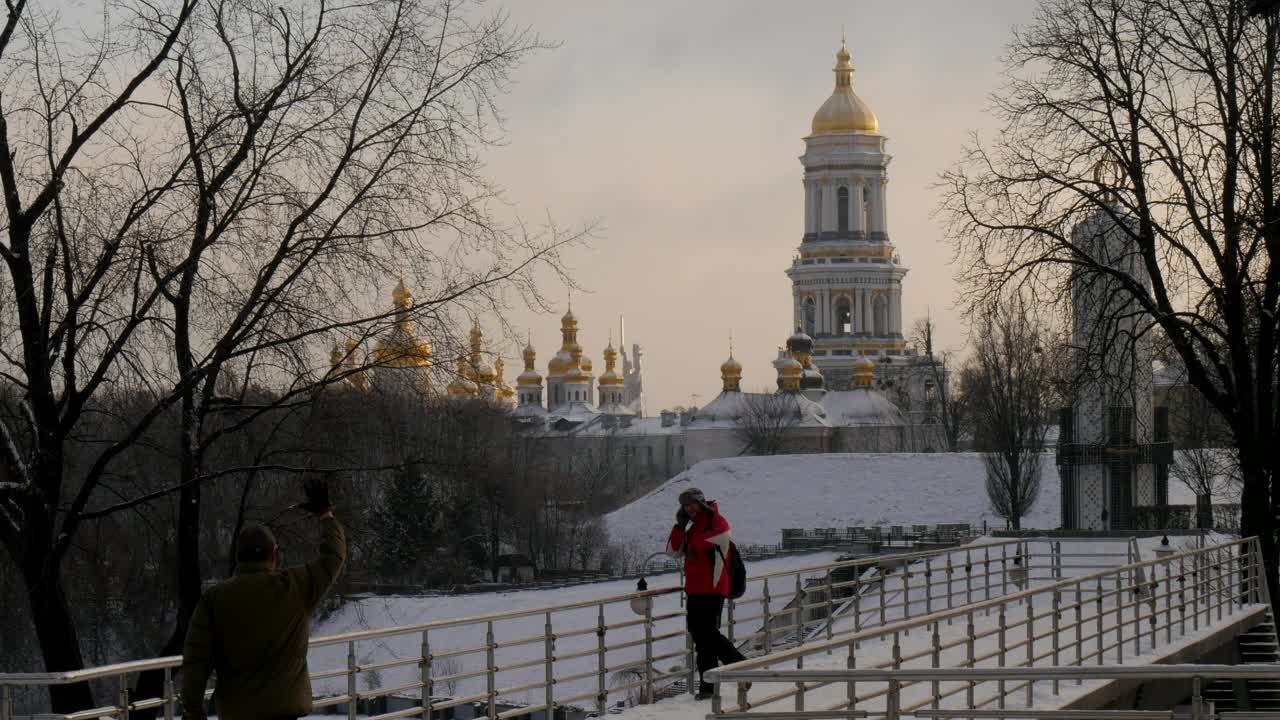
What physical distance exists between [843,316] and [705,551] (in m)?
141

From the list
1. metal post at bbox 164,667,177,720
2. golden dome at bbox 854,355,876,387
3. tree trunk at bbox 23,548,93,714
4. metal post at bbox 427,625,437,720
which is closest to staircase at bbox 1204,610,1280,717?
metal post at bbox 427,625,437,720

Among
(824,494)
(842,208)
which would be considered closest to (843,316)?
(842,208)

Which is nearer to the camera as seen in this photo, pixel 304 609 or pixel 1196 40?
pixel 304 609

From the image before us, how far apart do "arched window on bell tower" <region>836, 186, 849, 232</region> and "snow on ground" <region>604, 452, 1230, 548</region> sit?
4880 centimetres

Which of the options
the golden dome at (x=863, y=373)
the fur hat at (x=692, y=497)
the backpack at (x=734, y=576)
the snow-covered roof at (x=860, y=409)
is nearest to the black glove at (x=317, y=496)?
the fur hat at (x=692, y=497)

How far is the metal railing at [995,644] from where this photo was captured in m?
9.59

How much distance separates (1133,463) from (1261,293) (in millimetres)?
33393

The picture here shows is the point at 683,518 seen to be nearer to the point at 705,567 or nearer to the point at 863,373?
the point at 705,567

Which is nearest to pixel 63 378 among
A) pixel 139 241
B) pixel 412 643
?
pixel 139 241

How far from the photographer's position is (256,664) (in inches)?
288

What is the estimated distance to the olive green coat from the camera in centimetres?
723

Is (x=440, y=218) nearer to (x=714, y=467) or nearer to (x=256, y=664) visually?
(x=256, y=664)

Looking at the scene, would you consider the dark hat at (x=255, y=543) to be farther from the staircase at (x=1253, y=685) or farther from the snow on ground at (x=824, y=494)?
the snow on ground at (x=824, y=494)

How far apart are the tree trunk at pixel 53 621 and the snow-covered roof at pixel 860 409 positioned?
381 ft
